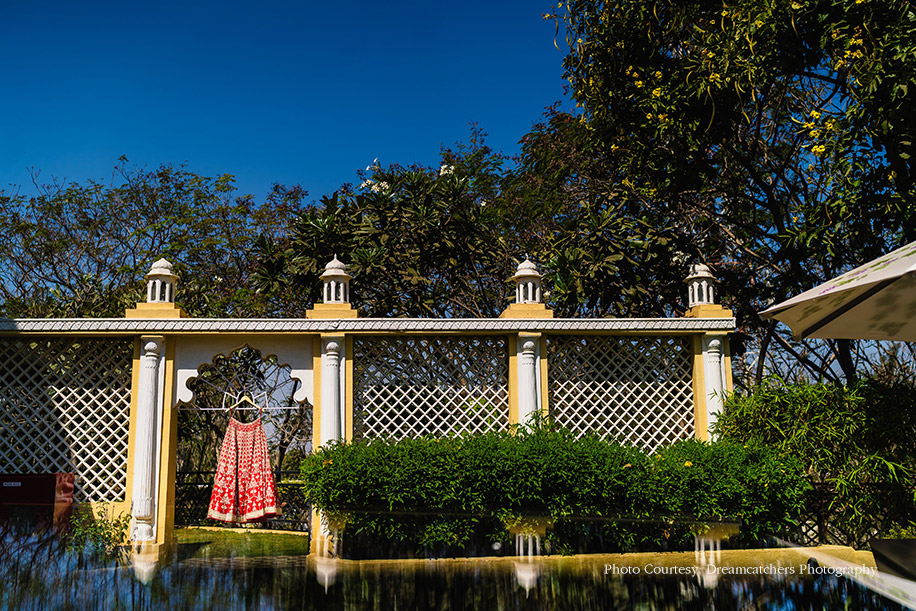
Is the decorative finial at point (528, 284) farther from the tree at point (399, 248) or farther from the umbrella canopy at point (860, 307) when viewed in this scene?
the tree at point (399, 248)

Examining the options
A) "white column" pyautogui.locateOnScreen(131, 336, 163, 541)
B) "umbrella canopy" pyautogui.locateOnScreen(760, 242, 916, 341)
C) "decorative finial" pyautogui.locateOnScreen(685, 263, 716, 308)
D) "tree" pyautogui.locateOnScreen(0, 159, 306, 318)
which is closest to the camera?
"umbrella canopy" pyautogui.locateOnScreen(760, 242, 916, 341)

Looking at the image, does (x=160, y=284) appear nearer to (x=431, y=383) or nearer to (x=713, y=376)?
(x=431, y=383)

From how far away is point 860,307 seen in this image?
483cm

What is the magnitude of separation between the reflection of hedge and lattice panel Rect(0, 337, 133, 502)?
2175 mm

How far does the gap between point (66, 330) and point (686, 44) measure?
710cm

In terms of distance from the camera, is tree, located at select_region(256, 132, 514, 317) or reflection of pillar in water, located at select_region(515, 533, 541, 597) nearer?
reflection of pillar in water, located at select_region(515, 533, 541, 597)

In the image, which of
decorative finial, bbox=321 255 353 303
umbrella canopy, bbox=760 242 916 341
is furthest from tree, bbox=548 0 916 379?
decorative finial, bbox=321 255 353 303

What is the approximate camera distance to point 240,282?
12.1 meters

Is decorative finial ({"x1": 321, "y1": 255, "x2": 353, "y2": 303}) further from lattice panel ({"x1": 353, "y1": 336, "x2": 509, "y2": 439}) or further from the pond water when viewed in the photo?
the pond water

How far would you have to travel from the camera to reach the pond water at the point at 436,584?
4.08m

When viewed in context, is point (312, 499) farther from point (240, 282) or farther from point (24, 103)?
point (24, 103)

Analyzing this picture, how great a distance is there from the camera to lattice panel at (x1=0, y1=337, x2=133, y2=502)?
6461 millimetres

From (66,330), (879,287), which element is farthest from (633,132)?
(66,330)

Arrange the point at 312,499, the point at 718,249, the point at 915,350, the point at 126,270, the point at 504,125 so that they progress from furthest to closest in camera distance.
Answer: the point at 504,125
the point at 126,270
the point at 915,350
the point at 718,249
the point at 312,499
